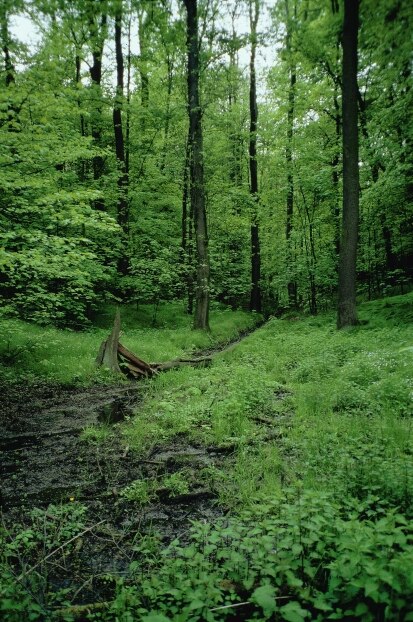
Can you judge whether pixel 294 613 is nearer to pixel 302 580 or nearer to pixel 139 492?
pixel 302 580

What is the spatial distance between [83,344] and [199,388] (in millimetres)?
5102

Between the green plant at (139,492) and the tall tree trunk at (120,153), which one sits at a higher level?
the tall tree trunk at (120,153)

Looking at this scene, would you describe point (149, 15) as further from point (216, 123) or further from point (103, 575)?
point (216, 123)

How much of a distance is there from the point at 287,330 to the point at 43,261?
→ 1045 cm

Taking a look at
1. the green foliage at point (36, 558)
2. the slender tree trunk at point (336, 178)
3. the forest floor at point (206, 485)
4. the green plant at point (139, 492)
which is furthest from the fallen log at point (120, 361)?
the slender tree trunk at point (336, 178)

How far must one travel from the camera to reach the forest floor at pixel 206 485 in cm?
240

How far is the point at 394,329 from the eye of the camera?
10.2 m

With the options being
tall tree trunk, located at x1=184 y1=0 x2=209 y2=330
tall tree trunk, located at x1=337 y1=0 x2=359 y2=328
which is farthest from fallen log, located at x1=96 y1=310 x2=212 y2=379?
tall tree trunk, located at x1=337 y1=0 x2=359 y2=328

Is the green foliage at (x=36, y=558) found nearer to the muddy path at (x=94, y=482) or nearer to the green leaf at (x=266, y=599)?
the muddy path at (x=94, y=482)

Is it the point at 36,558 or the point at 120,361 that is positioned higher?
the point at 120,361

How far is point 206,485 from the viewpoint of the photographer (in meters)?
4.45

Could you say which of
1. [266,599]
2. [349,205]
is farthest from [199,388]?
[349,205]

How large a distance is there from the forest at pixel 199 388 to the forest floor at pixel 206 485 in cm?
3

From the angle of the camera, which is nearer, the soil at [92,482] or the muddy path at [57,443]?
the soil at [92,482]
